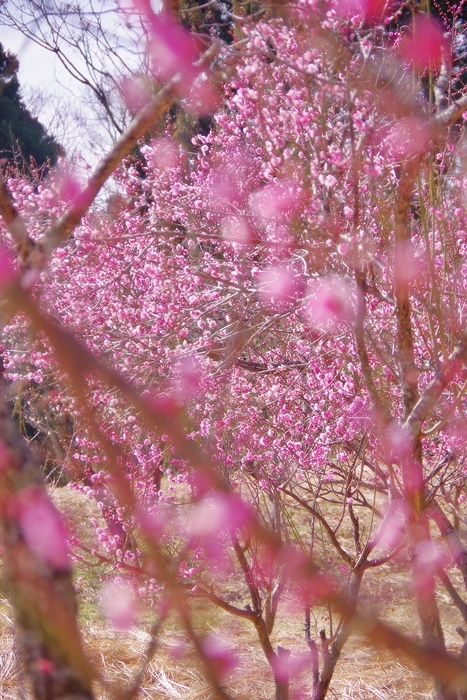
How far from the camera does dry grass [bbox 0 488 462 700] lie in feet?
12.0

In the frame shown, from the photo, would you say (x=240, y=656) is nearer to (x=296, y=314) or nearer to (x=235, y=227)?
(x=296, y=314)

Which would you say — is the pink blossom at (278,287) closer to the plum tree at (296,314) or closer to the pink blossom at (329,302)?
the plum tree at (296,314)

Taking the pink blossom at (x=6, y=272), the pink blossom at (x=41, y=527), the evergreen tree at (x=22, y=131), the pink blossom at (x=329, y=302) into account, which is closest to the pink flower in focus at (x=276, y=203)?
the pink blossom at (x=329, y=302)

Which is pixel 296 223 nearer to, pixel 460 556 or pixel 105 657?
pixel 460 556

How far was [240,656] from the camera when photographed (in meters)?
3.97

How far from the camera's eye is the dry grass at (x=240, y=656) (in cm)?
367

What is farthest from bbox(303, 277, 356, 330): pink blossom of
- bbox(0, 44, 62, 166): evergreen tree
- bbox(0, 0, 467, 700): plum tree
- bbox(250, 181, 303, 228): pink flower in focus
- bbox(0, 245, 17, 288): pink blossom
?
bbox(0, 44, 62, 166): evergreen tree

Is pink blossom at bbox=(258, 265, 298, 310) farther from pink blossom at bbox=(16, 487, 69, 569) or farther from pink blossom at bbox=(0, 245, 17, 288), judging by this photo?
pink blossom at bbox=(16, 487, 69, 569)

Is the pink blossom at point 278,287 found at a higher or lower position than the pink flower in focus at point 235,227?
lower

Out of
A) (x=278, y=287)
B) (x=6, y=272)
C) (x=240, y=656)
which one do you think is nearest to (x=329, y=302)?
(x=278, y=287)

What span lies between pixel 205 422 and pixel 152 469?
475 mm

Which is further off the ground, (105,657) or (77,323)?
(77,323)

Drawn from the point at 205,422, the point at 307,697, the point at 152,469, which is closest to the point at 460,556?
the point at 307,697

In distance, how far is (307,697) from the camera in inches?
142
